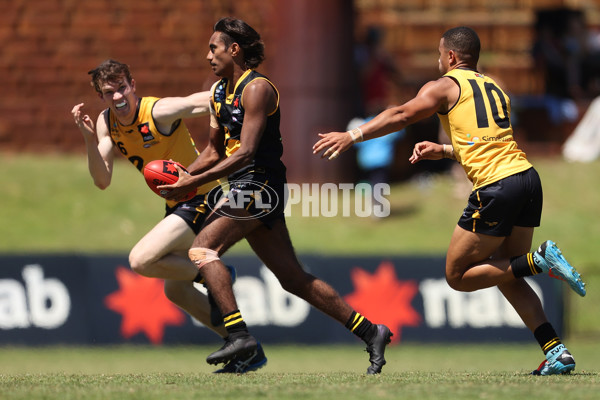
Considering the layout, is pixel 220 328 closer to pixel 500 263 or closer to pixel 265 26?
pixel 500 263

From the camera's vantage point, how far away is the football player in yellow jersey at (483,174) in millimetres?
6820

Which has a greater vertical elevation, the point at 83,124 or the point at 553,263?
the point at 83,124

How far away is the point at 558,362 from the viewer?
704 cm

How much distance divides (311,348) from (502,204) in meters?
6.26

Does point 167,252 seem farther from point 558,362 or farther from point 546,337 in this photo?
point 558,362

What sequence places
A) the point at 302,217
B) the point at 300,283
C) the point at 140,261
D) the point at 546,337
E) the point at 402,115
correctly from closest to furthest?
the point at 402,115 → the point at 546,337 → the point at 300,283 → the point at 140,261 → the point at 302,217

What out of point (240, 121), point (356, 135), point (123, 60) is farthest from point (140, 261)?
point (123, 60)

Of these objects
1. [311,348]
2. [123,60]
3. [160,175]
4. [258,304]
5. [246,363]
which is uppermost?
[123,60]

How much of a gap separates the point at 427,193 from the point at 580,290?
35.4 ft

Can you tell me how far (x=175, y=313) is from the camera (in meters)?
12.6

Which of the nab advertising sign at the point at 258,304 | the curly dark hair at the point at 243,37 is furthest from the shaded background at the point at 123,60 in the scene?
the curly dark hair at the point at 243,37

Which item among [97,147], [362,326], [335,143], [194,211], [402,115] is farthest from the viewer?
[97,147]

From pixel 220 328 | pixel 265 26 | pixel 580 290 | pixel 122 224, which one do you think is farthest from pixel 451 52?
pixel 265 26

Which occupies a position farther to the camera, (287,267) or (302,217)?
(302,217)
